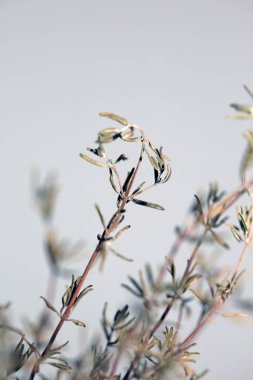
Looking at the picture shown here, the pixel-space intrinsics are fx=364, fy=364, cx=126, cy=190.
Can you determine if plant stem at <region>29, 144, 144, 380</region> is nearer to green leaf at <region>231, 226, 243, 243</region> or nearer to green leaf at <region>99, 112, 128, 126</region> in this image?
green leaf at <region>99, 112, 128, 126</region>

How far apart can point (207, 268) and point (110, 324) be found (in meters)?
0.16

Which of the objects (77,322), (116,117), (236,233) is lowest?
(77,322)

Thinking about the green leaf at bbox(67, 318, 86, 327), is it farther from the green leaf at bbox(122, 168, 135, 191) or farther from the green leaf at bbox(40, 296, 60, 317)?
the green leaf at bbox(122, 168, 135, 191)

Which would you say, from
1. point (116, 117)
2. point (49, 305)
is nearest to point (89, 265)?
point (49, 305)

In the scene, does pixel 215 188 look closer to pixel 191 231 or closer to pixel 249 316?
pixel 191 231

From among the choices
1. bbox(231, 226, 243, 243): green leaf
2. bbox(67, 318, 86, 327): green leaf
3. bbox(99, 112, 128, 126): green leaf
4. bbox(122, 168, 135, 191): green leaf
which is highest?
bbox(99, 112, 128, 126): green leaf

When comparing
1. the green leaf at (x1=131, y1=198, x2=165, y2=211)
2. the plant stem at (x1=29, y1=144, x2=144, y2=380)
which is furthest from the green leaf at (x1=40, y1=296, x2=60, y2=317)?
the green leaf at (x1=131, y1=198, x2=165, y2=211)

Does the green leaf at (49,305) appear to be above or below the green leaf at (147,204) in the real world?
below

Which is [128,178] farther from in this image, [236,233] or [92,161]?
[236,233]

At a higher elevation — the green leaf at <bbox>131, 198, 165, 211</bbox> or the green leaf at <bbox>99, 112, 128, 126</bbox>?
the green leaf at <bbox>99, 112, 128, 126</bbox>

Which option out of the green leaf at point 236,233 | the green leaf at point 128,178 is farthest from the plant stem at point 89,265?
the green leaf at point 236,233

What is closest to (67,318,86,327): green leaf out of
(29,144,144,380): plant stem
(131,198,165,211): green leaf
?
(29,144,144,380): plant stem

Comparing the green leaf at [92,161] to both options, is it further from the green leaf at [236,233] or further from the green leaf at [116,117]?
the green leaf at [236,233]

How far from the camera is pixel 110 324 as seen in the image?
0.52m
